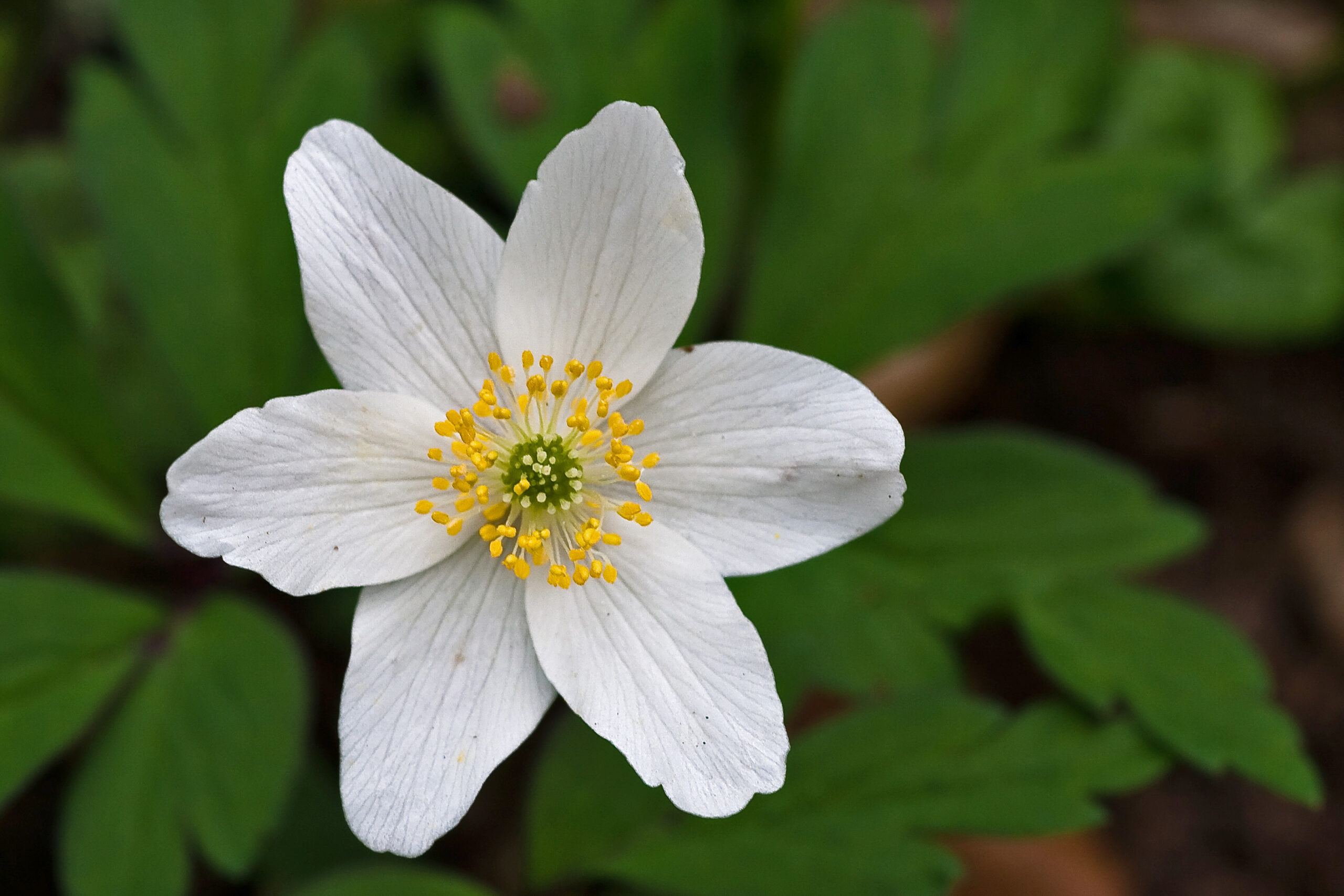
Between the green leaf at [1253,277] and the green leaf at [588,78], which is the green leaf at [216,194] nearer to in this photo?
the green leaf at [588,78]

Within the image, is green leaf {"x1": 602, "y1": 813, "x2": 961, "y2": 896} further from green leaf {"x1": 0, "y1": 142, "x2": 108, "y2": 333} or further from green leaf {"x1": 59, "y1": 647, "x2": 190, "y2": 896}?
green leaf {"x1": 0, "y1": 142, "x2": 108, "y2": 333}

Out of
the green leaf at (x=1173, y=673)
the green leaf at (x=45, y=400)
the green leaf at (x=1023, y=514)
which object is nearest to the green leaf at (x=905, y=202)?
the green leaf at (x=1023, y=514)

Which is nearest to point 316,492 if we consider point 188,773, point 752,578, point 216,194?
point 188,773

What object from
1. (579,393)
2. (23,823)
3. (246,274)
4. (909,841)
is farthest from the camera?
(23,823)

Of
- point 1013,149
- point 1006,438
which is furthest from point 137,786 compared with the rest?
point 1013,149

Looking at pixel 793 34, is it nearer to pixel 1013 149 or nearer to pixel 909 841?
pixel 1013 149

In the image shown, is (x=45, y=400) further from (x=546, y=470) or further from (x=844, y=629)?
(x=844, y=629)
